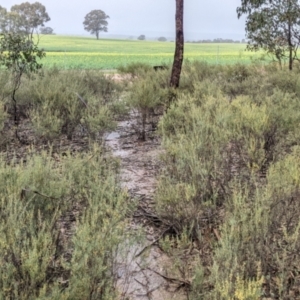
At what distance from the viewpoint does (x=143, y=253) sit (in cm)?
391

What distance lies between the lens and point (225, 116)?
6973mm

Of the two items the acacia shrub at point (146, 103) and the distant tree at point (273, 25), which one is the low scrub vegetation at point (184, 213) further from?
the distant tree at point (273, 25)

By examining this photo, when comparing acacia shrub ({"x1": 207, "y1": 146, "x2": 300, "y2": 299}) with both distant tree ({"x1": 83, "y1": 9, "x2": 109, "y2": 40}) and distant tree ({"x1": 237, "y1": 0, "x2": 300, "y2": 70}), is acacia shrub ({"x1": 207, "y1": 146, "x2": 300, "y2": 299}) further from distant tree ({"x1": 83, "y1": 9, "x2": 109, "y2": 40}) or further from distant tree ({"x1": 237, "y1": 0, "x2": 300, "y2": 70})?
distant tree ({"x1": 83, "y1": 9, "x2": 109, "y2": 40})

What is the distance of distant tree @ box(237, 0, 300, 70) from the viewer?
51.7 feet

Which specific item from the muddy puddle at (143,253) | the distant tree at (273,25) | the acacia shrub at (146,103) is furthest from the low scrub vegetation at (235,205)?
the distant tree at (273,25)

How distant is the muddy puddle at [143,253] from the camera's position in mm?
3703

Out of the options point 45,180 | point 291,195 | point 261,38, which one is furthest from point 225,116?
point 261,38

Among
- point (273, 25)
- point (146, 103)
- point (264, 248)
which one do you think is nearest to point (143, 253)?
point (264, 248)

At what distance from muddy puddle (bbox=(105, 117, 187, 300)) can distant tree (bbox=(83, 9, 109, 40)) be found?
132 m

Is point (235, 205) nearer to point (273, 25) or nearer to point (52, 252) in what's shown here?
point (52, 252)

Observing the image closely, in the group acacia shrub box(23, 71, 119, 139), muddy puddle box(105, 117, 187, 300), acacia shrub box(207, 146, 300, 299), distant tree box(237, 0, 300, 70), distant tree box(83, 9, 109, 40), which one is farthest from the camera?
distant tree box(83, 9, 109, 40)

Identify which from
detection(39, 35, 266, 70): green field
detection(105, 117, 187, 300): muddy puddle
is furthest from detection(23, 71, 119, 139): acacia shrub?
detection(39, 35, 266, 70): green field

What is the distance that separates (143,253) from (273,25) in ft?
47.7

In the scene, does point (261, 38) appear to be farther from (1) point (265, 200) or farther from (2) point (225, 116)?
(1) point (265, 200)
